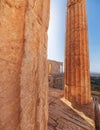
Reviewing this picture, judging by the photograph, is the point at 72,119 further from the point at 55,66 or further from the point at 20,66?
the point at 55,66

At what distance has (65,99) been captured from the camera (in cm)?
580

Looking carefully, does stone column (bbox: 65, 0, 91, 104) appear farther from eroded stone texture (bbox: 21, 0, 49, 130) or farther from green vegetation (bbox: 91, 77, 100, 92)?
green vegetation (bbox: 91, 77, 100, 92)

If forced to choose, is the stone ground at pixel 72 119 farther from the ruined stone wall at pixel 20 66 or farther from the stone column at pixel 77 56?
the ruined stone wall at pixel 20 66

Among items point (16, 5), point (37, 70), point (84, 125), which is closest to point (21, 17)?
point (16, 5)

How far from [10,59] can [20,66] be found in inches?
3.3

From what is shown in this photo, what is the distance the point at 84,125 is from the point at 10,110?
11.4 feet

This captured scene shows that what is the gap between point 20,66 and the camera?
31.2 inches

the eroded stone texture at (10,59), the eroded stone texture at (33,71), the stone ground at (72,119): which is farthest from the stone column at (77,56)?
the eroded stone texture at (10,59)

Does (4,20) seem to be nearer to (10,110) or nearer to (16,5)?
(16,5)

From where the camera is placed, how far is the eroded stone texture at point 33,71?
811 millimetres

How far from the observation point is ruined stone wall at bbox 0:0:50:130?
70cm

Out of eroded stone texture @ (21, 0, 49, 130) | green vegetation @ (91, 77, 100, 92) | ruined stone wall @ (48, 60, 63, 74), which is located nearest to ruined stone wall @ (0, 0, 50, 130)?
eroded stone texture @ (21, 0, 49, 130)

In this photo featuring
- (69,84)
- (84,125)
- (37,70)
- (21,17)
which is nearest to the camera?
(21,17)

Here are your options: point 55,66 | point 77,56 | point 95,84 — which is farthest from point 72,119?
point 55,66
